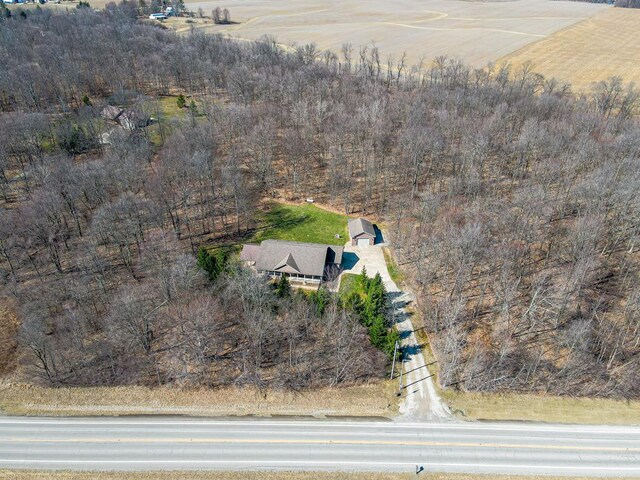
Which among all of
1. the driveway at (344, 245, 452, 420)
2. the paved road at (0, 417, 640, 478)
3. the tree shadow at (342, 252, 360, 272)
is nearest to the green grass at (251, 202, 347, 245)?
the tree shadow at (342, 252, 360, 272)

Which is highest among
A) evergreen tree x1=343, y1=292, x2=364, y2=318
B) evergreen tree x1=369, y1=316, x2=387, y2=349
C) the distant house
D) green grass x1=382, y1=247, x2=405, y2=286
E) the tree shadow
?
the distant house

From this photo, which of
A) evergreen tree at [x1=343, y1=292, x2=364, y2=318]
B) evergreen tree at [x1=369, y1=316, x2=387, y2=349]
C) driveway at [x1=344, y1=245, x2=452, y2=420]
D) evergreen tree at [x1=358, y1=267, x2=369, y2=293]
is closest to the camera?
driveway at [x1=344, y1=245, x2=452, y2=420]

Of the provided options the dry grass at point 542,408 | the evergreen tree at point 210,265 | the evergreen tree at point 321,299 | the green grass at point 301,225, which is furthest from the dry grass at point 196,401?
the green grass at point 301,225

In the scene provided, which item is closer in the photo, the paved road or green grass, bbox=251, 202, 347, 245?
the paved road

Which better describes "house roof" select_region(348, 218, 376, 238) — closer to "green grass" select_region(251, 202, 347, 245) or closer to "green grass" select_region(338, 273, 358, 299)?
"green grass" select_region(251, 202, 347, 245)

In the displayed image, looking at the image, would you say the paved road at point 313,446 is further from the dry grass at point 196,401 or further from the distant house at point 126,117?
the distant house at point 126,117

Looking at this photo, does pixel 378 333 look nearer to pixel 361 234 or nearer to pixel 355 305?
pixel 355 305

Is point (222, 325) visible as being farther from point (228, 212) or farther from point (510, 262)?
point (510, 262)
